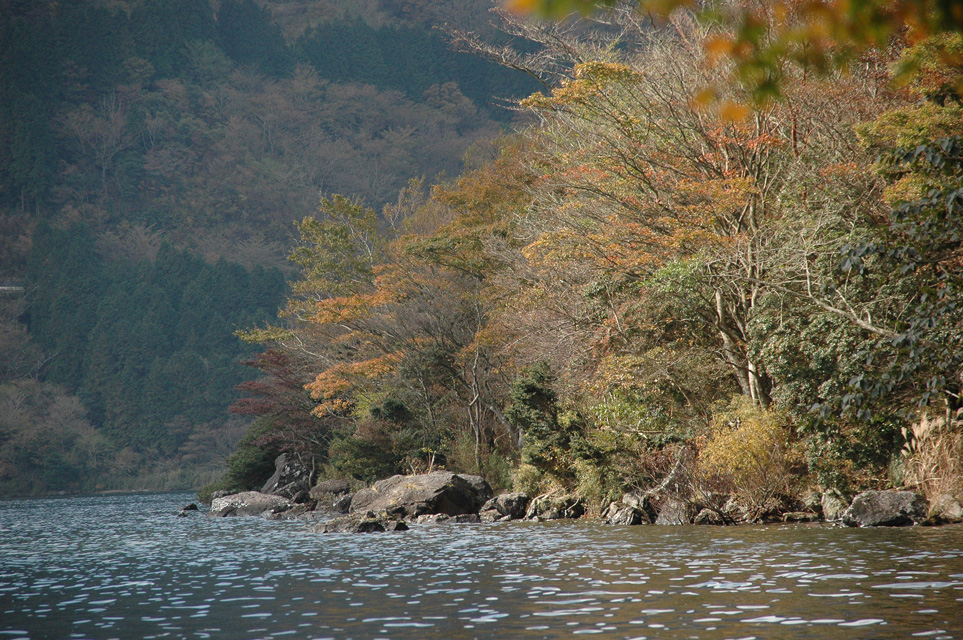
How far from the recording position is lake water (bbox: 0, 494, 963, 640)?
7.50m

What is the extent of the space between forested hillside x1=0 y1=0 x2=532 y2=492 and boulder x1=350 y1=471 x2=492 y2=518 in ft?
136

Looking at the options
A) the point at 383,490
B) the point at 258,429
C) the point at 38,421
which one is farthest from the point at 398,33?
the point at 383,490

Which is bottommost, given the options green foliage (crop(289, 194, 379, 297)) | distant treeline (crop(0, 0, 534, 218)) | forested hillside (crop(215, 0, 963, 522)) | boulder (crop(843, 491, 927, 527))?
boulder (crop(843, 491, 927, 527))

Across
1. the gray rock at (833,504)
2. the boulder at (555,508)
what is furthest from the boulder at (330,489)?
the gray rock at (833,504)

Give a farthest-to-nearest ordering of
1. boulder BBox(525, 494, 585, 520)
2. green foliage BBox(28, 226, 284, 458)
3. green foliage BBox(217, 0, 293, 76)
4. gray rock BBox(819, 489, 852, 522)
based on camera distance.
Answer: green foliage BBox(217, 0, 293, 76)
green foliage BBox(28, 226, 284, 458)
boulder BBox(525, 494, 585, 520)
gray rock BBox(819, 489, 852, 522)

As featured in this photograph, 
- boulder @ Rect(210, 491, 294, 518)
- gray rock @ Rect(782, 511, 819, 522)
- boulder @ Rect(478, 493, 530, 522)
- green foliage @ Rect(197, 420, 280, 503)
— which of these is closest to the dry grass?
gray rock @ Rect(782, 511, 819, 522)

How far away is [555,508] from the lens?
21703 millimetres

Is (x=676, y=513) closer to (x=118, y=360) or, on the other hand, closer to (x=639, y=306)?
(x=639, y=306)

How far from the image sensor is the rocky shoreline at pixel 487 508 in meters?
15.1

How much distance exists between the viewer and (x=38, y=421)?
61.8 m

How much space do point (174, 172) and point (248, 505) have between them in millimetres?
62866

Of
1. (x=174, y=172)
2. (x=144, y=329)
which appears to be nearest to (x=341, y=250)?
(x=144, y=329)

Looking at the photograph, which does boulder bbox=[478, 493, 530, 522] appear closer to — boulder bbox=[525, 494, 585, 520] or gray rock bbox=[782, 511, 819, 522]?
boulder bbox=[525, 494, 585, 520]

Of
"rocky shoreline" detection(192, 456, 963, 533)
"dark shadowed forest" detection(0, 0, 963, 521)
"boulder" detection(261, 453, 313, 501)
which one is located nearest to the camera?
"dark shadowed forest" detection(0, 0, 963, 521)
